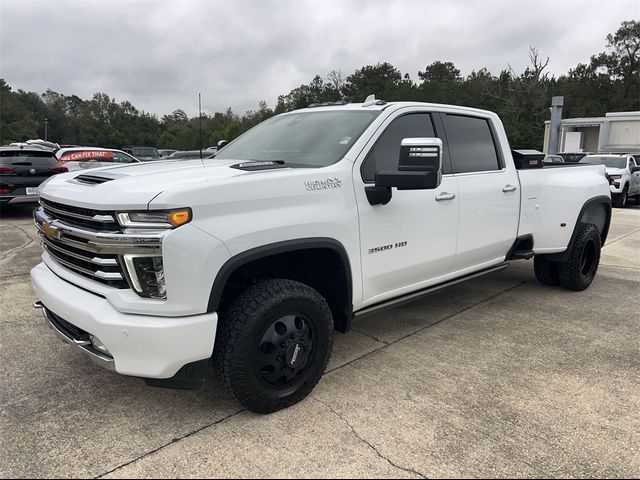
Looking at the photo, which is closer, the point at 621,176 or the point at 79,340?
the point at 79,340

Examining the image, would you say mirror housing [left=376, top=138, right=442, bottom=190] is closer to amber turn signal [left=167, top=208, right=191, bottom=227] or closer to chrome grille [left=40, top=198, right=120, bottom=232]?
amber turn signal [left=167, top=208, right=191, bottom=227]

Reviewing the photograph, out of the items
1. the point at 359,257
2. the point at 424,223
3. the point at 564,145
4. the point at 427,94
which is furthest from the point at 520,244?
the point at 427,94

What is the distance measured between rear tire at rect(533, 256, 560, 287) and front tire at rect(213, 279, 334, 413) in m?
3.39

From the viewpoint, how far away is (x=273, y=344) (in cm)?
280

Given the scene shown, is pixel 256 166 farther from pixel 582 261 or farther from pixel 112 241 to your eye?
pixel 582 261

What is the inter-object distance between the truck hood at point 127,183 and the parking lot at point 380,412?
4.00 ft

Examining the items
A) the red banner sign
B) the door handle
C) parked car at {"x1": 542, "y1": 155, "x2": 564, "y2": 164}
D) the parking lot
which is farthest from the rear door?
the red banner sign

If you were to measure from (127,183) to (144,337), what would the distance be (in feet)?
2.60

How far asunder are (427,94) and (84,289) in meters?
62.2

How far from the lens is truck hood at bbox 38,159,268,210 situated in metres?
2.46

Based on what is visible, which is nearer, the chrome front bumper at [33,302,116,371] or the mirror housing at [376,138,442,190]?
the chrome front bumper at [33,302,116,371]

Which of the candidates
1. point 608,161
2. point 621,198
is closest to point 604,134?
point 608,161

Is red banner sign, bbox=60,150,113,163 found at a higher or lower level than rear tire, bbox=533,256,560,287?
higher

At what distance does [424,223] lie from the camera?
3.63m
